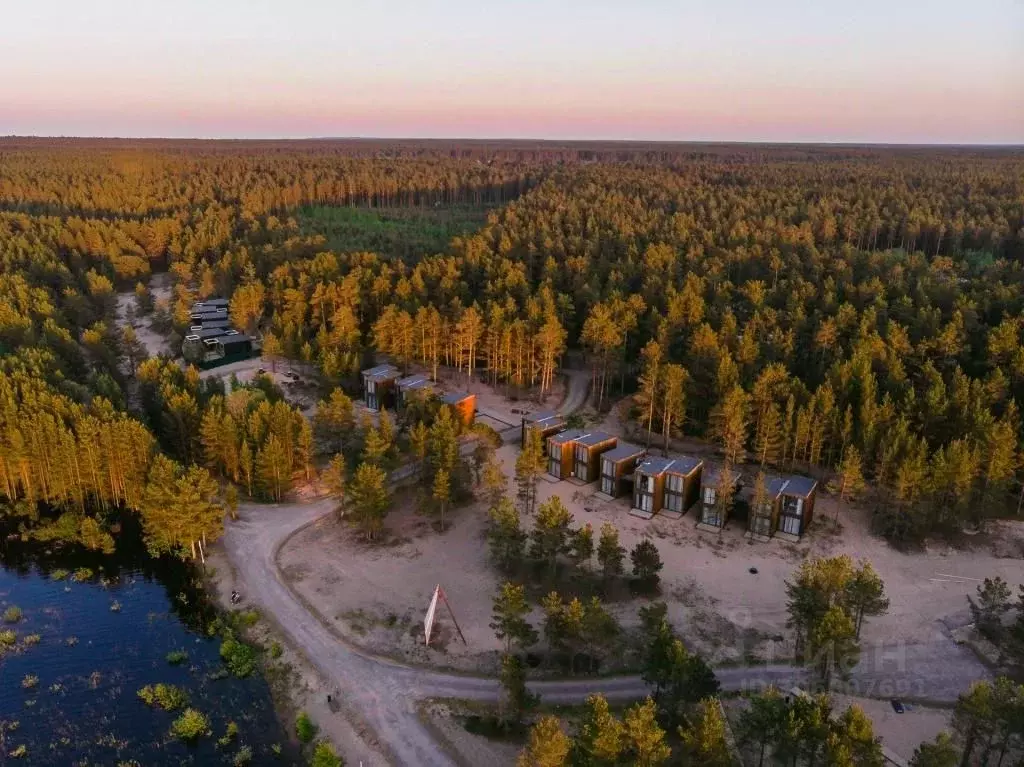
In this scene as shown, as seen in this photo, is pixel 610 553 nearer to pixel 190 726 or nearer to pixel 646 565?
pixel 646 565

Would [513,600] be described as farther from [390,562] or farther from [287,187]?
[287,187]

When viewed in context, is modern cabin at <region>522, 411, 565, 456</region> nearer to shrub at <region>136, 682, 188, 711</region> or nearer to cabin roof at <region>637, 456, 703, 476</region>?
cabin roof at <region>637, 456, 703, 476</region>

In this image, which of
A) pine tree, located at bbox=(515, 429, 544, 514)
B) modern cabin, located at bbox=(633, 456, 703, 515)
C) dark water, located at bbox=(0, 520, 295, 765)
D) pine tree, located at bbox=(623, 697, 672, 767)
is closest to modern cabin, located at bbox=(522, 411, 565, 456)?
pine tree, located at bbox=(515, 429, 544, 514)

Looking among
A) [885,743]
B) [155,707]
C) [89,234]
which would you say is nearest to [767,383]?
[885,743]

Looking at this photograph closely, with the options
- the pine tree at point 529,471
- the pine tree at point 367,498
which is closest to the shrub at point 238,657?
the pine tree at point 367,498

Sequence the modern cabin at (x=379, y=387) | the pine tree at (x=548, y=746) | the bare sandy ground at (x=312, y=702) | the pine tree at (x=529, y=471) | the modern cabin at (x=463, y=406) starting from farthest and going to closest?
the modern cabin at (x=379, y=387), the modern cabin at (x=463, y=406), the pine tree at (x=529, y=471), the bare sandy ground at (x=312, y=702), the pine tree at (x=548, y=746)

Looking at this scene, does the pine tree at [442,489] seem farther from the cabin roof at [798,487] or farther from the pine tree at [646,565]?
the cabin roof at [798,487]

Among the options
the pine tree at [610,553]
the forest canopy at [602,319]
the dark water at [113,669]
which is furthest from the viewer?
the forest canopy at [602,319]
